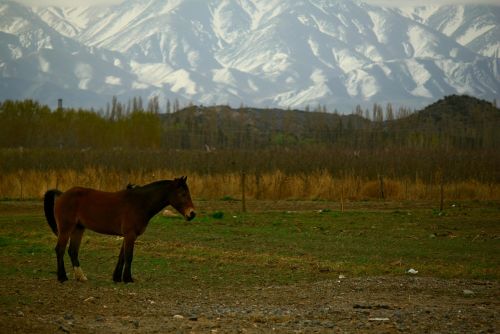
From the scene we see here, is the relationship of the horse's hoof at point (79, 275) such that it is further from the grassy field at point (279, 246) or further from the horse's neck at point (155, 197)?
the horse's neck at point (155, 197)

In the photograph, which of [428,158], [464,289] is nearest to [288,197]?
[428,158]

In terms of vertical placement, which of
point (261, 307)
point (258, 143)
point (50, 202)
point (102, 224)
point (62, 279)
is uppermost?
point (258, 143)

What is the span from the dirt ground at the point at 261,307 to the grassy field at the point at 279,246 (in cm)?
123

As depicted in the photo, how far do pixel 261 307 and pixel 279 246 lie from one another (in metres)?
8.16

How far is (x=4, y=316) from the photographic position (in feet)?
34.6

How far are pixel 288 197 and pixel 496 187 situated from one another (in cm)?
830

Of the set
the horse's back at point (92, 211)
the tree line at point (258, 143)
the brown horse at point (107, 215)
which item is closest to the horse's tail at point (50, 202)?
the brown horse at point (107, 215)

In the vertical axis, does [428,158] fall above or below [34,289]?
above

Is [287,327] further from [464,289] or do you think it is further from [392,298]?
[464,289]

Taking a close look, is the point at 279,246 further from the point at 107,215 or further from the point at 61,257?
the point at 61,257

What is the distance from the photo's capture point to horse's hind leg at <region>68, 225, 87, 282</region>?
46.6 feet

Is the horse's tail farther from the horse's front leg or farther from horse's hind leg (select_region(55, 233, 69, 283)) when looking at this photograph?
the horse's front leg

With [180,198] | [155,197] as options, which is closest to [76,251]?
[155,197]

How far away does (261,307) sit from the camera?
12.1 m
